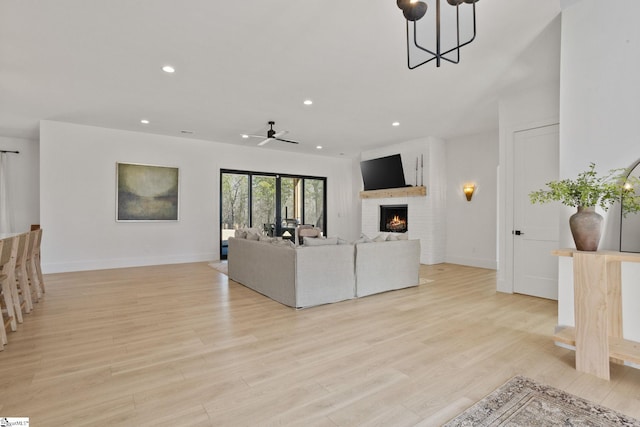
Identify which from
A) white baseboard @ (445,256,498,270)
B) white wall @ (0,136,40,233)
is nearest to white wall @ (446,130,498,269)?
white baseboard @ (445,256,498,270)

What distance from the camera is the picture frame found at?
665 centimetres

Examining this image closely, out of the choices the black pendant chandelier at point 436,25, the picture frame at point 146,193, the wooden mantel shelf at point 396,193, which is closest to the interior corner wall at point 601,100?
the black pendant chandelier at point 436,25

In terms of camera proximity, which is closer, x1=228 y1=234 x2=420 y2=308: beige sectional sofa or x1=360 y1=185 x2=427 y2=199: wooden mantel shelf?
x1=228 y1=234 x2=420 y2=308: beige sectional sofa

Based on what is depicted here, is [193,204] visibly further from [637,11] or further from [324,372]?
[637,11]

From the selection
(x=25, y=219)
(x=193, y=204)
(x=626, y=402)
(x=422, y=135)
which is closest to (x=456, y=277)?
(x=422, y=135)

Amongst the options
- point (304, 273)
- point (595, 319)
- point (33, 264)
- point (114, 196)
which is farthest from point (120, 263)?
point (595, 319)

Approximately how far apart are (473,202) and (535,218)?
2593 mm

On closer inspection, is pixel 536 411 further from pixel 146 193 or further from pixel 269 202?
pixel 269 202

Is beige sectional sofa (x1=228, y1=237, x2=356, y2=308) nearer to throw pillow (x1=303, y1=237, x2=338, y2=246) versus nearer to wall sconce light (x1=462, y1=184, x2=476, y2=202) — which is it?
throw pillow (x1=303, y1=237, x2=338, y2=246)

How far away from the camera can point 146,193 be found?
6910mm

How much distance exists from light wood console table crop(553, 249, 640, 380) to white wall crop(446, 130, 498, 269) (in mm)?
4527

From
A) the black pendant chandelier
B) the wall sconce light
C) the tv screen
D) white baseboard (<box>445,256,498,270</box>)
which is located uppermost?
the black pendant chandelier

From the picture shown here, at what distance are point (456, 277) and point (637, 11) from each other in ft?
14.1

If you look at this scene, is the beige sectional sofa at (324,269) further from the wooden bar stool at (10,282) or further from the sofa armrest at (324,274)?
the wooden bar stool at (10,282)
